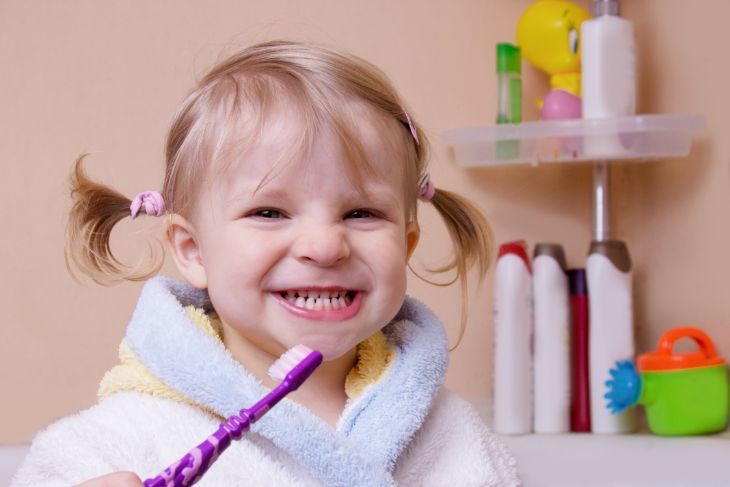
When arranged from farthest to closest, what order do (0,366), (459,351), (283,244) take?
(459,351) < (0,366) < (283,244)

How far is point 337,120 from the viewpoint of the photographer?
32.1 inches

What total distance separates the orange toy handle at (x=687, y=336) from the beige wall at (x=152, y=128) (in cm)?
4

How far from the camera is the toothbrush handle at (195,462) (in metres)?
0.60

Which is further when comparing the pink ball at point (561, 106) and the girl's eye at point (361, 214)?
the pink ball at point (561, 106)

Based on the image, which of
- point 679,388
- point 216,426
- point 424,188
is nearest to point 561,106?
point 679,388

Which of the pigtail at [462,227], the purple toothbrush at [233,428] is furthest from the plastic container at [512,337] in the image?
the purple toothbrush at [233,428]

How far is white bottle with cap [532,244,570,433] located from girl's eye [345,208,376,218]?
24.9 inches

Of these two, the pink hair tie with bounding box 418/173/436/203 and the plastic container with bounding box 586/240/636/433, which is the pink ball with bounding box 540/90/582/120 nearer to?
the plastic container with bounding box 586/240/636/433

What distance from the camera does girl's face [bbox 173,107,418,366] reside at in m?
0.79

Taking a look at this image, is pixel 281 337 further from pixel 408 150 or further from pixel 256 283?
pixel 408 150

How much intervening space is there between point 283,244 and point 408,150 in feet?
0.53

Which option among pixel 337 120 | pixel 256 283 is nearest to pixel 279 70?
pixel 337 120

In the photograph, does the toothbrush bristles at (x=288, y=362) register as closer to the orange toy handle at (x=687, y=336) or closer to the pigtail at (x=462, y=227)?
the pigtail at (x=462, y=227)

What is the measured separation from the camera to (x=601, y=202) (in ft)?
4.86
